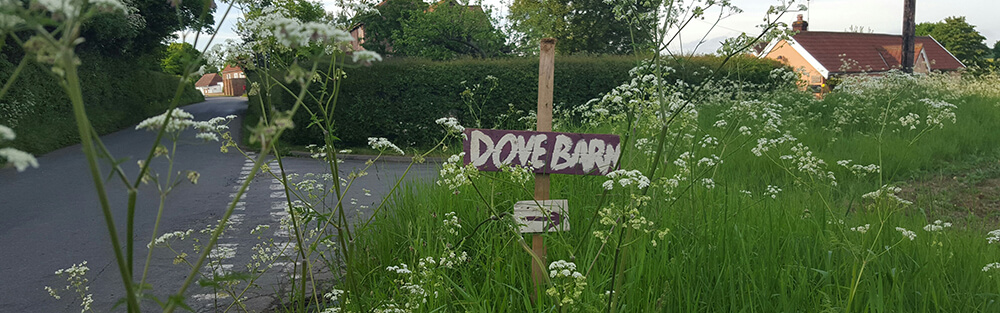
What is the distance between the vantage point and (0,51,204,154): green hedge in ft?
41.5

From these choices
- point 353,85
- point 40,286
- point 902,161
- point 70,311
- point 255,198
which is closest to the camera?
point 70,311

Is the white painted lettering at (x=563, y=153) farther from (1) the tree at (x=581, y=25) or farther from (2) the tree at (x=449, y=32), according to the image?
(1) the tree at (x=581, y=25)

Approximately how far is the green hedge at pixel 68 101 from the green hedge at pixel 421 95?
5057 millimetres

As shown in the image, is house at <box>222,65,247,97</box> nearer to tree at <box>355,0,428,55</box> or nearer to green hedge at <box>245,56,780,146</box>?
tree at <box>355,0,428,55</box>

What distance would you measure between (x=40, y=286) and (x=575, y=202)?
3928 millimetres

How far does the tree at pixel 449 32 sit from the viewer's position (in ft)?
73.6

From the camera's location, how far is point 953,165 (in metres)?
6.99

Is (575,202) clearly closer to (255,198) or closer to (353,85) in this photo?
(255,198)

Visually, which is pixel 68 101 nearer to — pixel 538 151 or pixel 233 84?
pixel 538 151

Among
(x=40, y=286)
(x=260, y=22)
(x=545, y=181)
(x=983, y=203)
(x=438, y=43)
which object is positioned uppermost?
(x=438, y=43)

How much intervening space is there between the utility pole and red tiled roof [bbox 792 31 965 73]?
66.5 ft

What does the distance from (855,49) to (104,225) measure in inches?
1694

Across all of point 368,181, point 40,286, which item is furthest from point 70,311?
point 368,181

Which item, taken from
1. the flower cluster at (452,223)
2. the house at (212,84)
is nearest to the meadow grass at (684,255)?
the flower cluster at (452,223)
